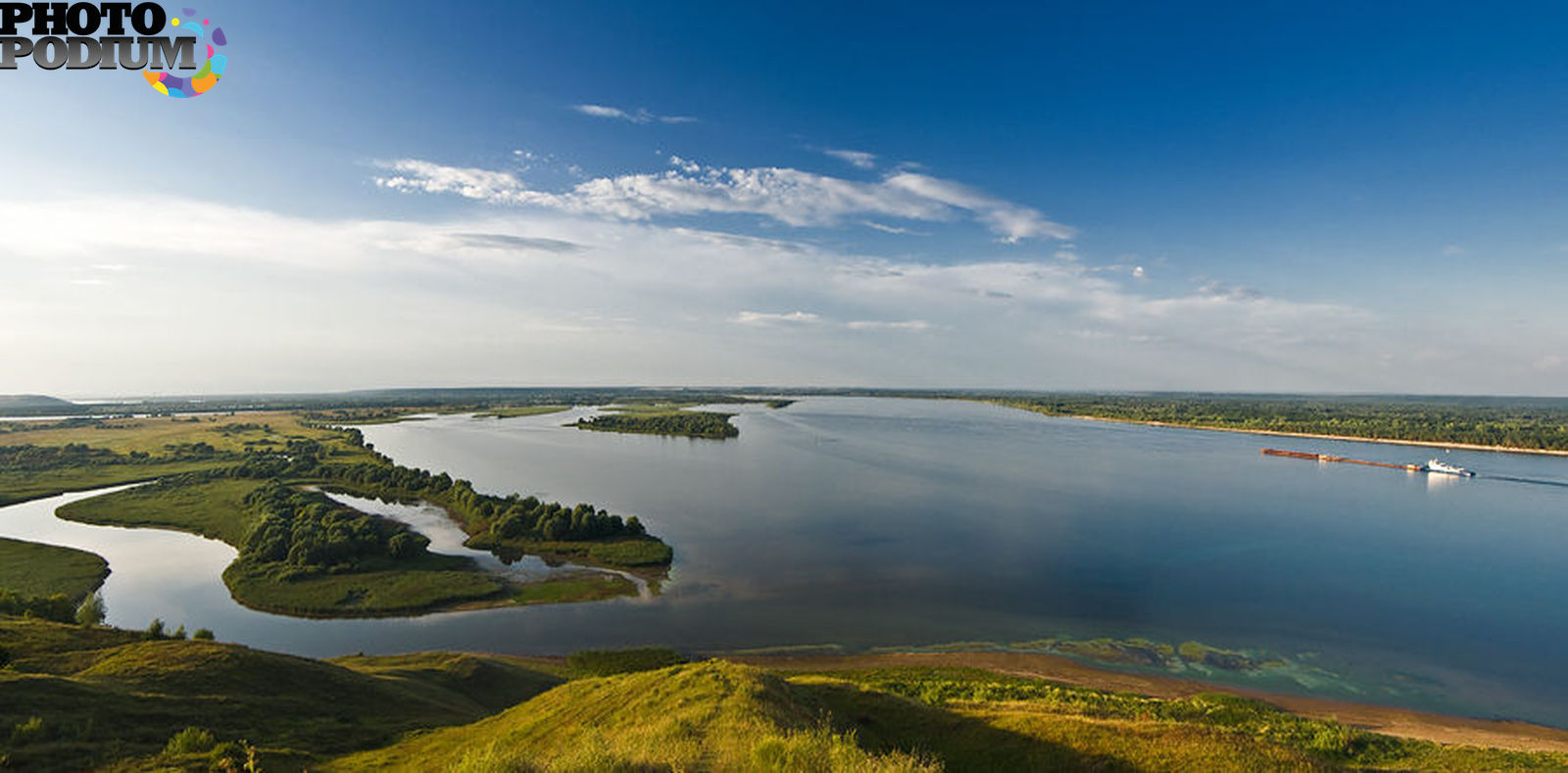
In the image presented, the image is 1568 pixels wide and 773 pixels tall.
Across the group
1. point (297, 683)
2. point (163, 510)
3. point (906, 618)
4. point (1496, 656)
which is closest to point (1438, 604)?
point (1496, 656)

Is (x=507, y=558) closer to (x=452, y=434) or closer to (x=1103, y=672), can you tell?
(x=1103, y=672)

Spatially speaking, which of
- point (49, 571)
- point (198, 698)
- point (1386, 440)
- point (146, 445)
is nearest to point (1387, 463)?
point (1386, 440)

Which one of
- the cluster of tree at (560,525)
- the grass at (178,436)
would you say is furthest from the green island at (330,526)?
the grass at (178,436)

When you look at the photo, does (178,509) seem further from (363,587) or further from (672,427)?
(672,427)

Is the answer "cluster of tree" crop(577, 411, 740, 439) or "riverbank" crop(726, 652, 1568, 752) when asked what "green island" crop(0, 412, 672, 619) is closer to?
"riverbank" crop(726, 652, 1568, 752)

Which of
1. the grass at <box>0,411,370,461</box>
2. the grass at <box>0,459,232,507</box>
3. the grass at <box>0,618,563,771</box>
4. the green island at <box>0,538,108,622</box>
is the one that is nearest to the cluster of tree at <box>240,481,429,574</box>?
the green island at <box>0,538,108,622</box>

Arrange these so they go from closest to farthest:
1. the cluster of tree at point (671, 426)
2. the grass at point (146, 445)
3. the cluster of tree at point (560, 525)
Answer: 1. the cluster of tree at point (560, 525)
2. the grass at point (146, 445)
3. the cluster of tree at point (671, 426)

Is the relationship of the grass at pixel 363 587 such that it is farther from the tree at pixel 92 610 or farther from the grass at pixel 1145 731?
the grass at pixel 1145 731
